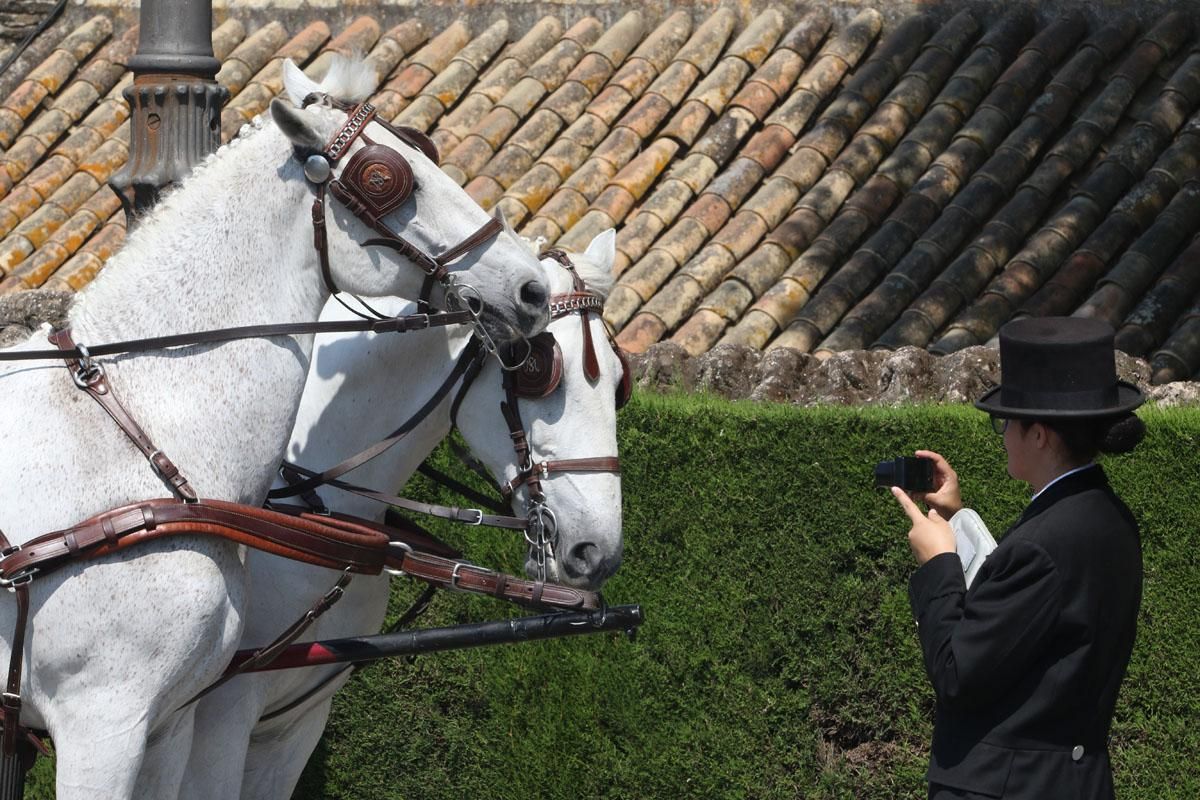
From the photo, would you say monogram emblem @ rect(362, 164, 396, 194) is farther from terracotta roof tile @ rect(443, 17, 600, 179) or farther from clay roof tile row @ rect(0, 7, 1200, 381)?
terracotta roof tile @ rect(443, 17, 600, 179)

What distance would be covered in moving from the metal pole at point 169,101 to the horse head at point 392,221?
56.0 inches

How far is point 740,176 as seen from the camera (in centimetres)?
762

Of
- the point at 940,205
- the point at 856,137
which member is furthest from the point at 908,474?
the point at 856,137

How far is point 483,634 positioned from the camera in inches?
155

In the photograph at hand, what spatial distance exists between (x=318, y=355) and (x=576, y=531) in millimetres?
824

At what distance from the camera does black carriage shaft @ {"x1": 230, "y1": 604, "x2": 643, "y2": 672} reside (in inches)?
148

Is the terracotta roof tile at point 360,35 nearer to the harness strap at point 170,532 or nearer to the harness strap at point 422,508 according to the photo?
the harness strap at point 422,508

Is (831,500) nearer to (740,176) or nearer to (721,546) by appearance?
(721,546)

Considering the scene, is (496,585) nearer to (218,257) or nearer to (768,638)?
(218,257)

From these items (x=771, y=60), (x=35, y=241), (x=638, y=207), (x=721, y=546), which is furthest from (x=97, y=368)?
(x=35, y=241)

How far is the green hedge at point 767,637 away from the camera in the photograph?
15.9ft

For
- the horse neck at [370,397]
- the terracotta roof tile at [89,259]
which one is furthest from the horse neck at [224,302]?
the terracotta roof tile at [89,259]

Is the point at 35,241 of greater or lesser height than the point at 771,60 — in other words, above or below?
below

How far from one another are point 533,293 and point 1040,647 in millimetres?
1338
